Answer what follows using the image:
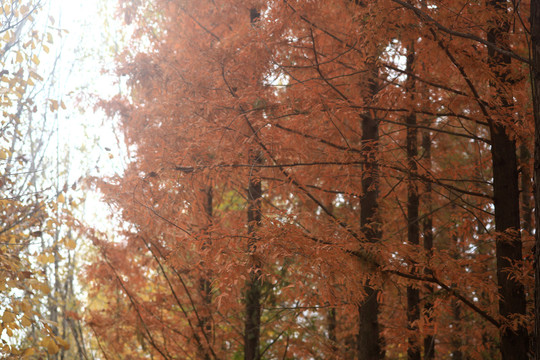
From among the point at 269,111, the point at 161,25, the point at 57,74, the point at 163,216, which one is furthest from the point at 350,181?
the point at 57,74

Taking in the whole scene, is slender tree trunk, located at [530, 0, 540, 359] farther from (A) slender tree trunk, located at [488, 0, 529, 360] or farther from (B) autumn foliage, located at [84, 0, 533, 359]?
(A) slender tree trunk, located at [488, 0, 529, 360]

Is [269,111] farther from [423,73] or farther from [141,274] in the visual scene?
[141,274]

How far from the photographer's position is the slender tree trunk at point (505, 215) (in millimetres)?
4051

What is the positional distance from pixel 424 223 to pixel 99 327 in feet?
16.4

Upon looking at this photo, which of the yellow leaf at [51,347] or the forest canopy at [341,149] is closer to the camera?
the yellow leaf at [51,347]

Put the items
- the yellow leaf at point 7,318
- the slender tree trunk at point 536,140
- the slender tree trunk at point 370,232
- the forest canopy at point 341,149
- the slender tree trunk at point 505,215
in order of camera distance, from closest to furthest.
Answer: the slender tree trunk at point 536,140 → the yellow leaf at point 7,318 → the forest canopy at point 341,149 → the slender tree trunk at point 505,215 → the slender tree trunk at point 370,232

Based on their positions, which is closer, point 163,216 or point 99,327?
point 163,216

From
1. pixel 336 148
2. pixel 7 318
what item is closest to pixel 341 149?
pixel 336 148

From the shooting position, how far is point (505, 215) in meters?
4.33

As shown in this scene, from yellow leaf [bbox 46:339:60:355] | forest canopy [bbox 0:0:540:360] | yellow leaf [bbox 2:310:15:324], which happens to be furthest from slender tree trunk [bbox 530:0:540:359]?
yellow leaf [bbox 2:310:15:324]

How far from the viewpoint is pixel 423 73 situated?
4.82 meters

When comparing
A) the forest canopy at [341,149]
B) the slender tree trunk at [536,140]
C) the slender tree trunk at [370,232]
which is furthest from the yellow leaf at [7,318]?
the slender tree trunk at [536,140]

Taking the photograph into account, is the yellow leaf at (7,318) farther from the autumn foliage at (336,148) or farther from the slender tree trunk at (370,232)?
the slender tree trunk at (370,232)

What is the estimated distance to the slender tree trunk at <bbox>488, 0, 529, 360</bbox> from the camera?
405cm
